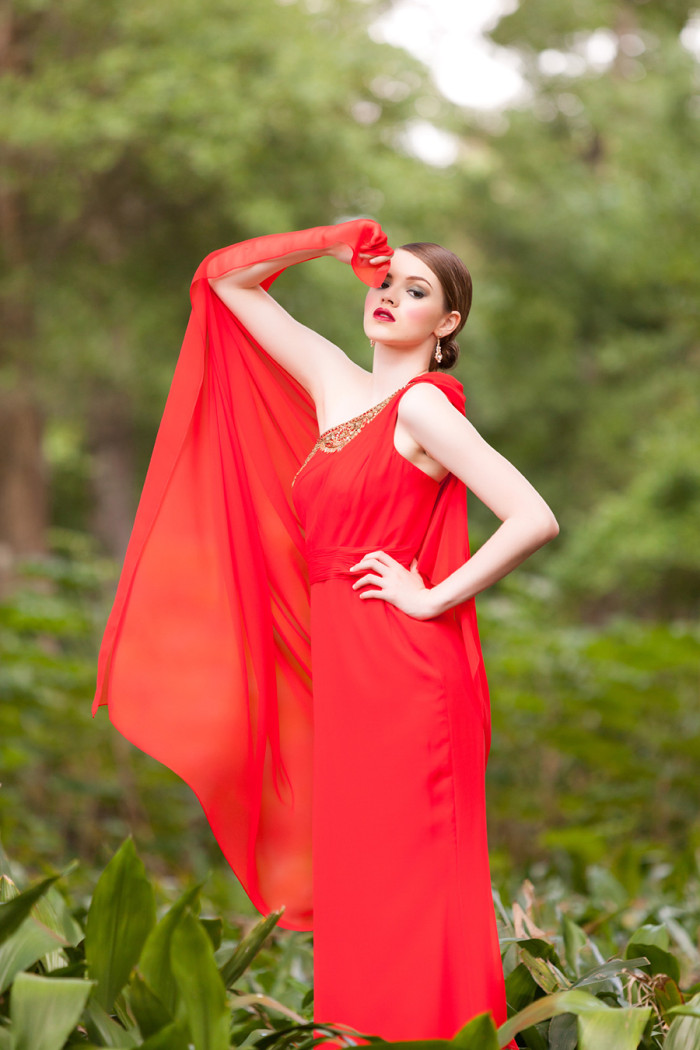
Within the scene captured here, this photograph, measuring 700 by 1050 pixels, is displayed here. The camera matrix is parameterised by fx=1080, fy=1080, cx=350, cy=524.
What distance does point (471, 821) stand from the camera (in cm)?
230

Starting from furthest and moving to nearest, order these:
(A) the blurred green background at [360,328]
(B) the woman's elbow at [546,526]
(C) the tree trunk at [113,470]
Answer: (C) the tree trunk at [113,470], (A) the blurred green background at [360,328], (B) the woman's elbow at [546,526]

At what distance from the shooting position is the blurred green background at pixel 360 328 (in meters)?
6.14

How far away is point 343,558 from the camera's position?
2385 mm

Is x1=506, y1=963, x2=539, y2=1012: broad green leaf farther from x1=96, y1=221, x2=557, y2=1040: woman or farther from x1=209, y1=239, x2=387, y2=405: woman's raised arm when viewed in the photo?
x1=209, y1=239, x2=387, y2=405: woman's raised arm

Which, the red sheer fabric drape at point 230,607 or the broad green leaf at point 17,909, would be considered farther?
the red sheer fabric drape at point 230,607

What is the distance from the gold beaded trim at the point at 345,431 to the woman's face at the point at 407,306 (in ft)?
0.42

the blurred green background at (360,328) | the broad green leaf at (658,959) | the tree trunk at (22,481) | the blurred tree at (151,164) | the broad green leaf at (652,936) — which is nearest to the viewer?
the broad green leaf at (658,959)

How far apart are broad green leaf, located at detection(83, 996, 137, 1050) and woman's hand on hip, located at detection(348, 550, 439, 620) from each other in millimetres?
976

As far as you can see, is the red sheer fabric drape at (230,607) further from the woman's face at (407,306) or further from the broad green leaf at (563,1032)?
the broad green leaf at (563,1032)

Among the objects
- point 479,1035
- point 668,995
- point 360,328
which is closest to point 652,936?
point 668,995

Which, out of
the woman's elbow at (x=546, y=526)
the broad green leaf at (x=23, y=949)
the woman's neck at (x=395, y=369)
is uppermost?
the woman's neck at (x=395, y=369)

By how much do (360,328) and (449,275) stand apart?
811 cm

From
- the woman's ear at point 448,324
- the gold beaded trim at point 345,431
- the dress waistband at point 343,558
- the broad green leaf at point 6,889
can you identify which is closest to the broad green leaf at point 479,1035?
the dress waistband at point 343,558

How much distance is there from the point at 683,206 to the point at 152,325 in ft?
16.9
